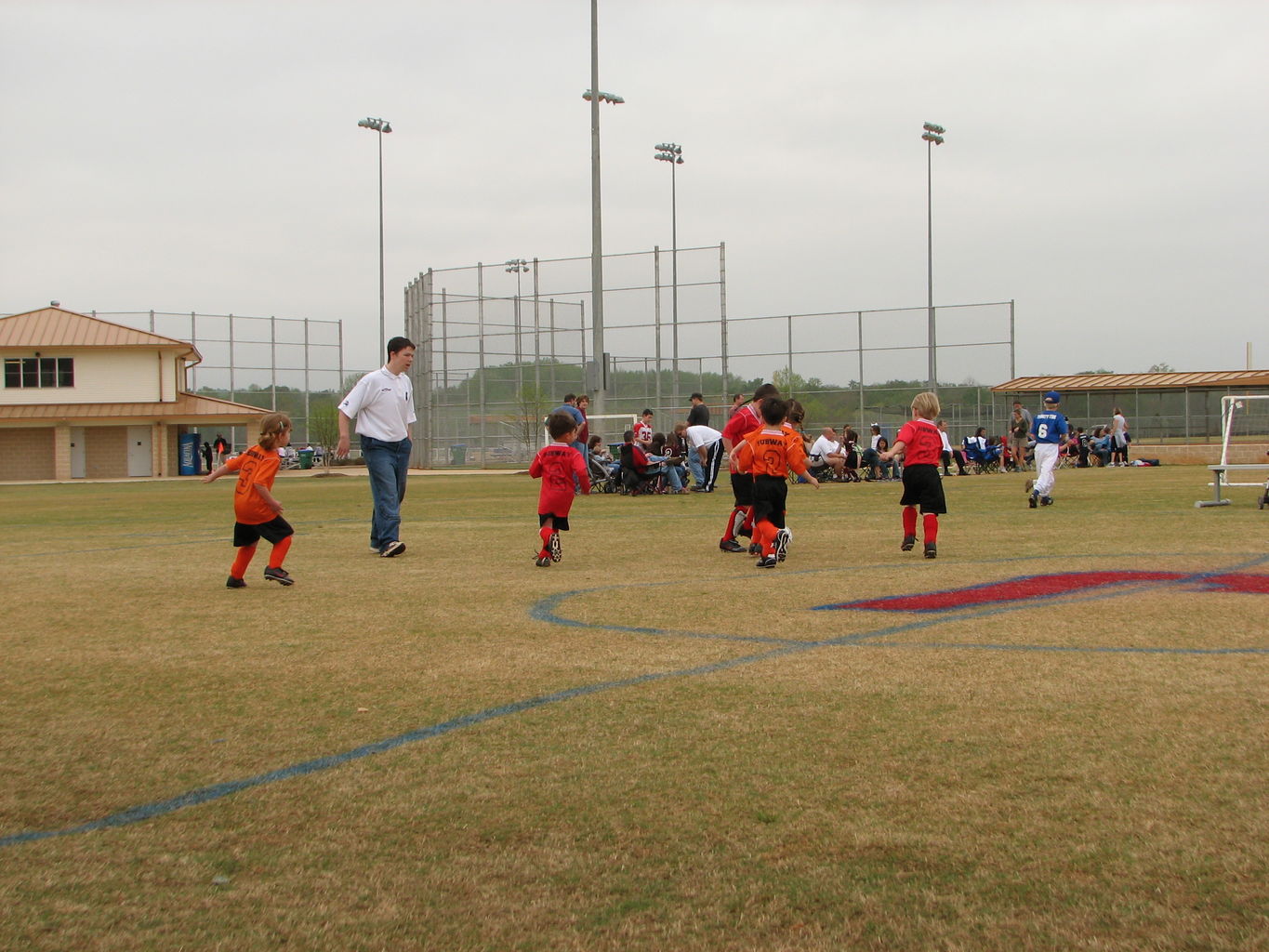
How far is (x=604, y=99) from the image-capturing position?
137 ft

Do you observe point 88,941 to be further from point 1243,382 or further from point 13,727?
point 1243,382

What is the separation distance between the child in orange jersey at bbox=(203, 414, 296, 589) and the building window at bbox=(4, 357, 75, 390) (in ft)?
157

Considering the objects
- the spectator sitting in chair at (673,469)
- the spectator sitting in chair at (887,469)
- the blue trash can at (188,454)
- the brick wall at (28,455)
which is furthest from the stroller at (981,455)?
the brick wall at (28,455)

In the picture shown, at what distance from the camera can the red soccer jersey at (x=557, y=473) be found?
10.7 meters

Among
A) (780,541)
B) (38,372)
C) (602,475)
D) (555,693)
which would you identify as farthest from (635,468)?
(38,372)

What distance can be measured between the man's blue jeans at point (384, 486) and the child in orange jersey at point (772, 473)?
3421mm

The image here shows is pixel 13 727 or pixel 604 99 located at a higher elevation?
pixel 604 99

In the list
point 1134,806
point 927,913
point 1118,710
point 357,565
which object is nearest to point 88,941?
point 927,913

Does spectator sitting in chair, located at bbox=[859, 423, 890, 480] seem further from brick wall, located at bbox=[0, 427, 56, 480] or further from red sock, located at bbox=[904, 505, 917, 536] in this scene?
brick wall, located at bbox=[0, 427, 56, 480]

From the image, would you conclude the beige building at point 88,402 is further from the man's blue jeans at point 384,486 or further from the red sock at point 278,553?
the red sock at point 278,553

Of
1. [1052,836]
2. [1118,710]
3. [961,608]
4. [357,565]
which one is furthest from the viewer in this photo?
[357,565]

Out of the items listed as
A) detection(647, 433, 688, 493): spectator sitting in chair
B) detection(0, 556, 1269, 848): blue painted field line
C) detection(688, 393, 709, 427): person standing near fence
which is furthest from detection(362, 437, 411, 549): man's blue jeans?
detection(647, 433, 688, 493): spectator sitting in chair

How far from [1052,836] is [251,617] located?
569 cm

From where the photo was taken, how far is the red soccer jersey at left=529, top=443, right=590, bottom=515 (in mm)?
10719
